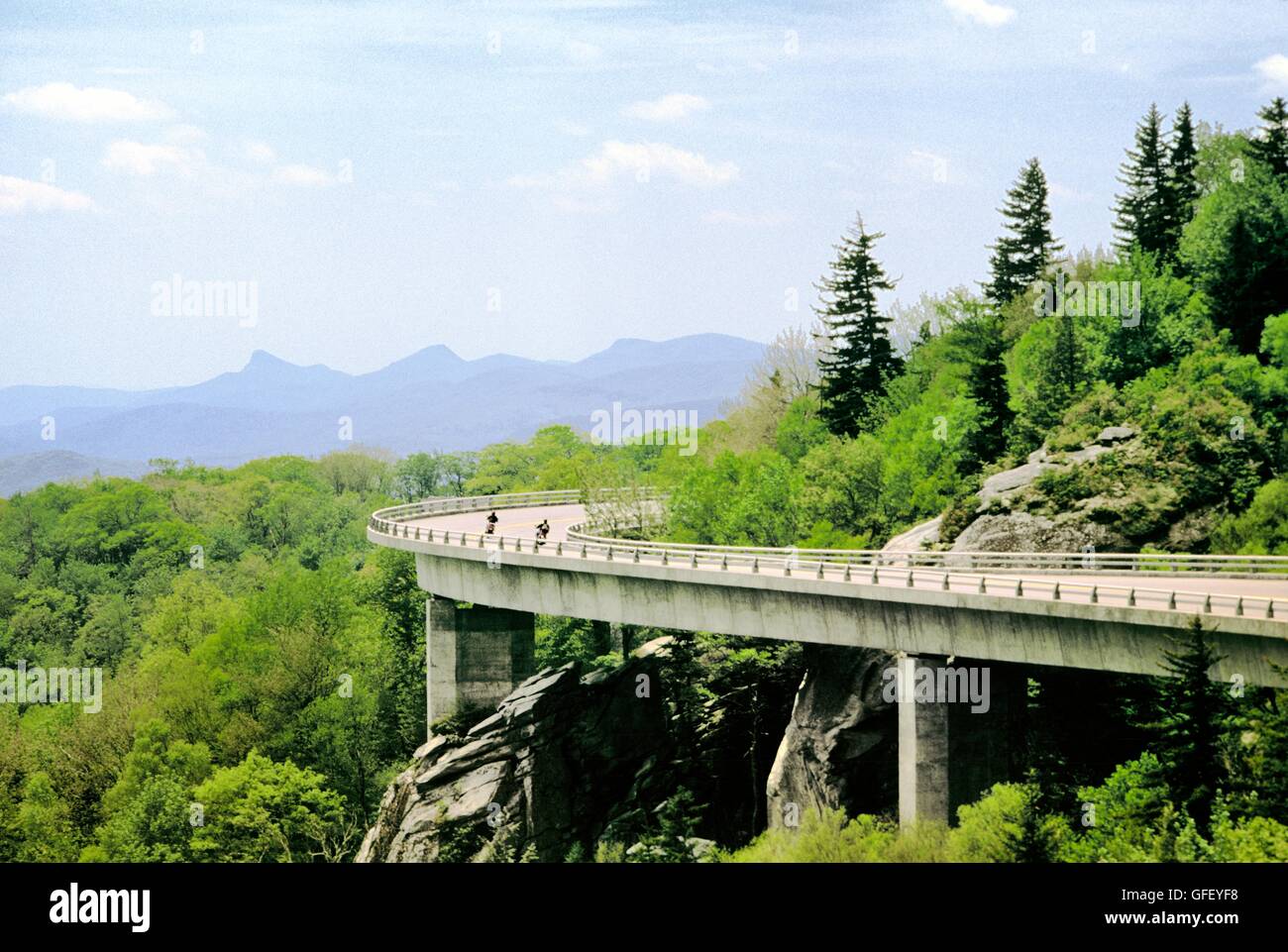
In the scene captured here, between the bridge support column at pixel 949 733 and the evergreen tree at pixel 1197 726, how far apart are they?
686cm

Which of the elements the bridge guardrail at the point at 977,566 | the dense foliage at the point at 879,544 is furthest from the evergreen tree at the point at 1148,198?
the bridge guardrail at the point at 977,566

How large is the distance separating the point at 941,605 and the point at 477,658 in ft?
82.0

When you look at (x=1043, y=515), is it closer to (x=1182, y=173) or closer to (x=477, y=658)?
(x=477, y=658)

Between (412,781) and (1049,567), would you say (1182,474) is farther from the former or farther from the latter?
(412,781)

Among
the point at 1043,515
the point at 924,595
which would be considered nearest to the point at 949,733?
the point at 924,595

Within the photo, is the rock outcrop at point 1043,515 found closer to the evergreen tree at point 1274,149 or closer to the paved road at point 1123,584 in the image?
the paved road at point 1123,584

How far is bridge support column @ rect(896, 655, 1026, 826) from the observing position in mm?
39906

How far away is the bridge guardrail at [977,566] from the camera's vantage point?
34.9m

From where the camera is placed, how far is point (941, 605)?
39.4 m

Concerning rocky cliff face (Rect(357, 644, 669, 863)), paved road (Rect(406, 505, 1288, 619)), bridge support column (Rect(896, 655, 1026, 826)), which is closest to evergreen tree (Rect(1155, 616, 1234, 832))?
paved road (Rect(406, 505, 1288, 619))

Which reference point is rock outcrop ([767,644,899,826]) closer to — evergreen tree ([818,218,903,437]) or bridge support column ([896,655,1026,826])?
bridge support column ([896,655,1026,826])

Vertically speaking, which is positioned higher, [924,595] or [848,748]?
[924,595]
